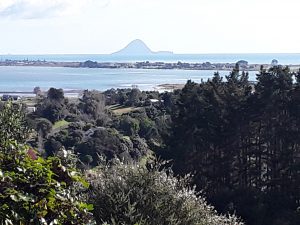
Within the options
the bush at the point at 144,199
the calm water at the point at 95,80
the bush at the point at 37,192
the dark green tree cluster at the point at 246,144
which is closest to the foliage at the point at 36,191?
the bush at the point at 37,192

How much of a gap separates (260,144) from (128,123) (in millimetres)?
16849

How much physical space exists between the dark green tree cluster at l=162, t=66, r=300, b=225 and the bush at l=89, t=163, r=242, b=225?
12641mm

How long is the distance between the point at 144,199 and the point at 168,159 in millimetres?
16653

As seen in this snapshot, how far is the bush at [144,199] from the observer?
965 cm

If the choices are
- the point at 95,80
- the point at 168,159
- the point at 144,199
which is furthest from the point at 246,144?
the point at 95,80

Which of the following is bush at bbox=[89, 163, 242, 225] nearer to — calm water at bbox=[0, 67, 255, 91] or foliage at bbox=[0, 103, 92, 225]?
foliage at bbox=[0, 103, 92, 225]

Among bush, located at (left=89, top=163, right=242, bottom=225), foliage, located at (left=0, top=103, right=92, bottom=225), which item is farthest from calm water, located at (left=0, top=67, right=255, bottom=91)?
foliage, located at (left=0, top=103, right=92, bottom=225)

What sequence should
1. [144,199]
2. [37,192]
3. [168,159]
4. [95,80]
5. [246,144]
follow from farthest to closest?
[95,80] → [168,159] → [246,144] → [144,199] → [37,192]

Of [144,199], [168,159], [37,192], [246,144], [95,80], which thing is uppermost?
[37,192]

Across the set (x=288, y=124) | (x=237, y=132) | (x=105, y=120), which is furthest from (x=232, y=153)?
(x=105, y=120)

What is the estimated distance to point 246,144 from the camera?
2548 centimetres

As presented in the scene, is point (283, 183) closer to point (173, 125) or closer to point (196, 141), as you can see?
point (196, 141)

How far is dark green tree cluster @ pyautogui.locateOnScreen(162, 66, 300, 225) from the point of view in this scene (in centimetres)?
2369

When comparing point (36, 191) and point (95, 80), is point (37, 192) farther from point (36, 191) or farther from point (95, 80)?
point (95, 80)
